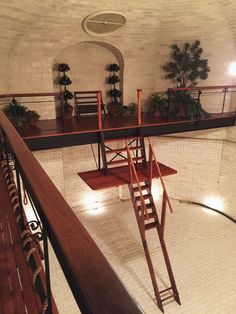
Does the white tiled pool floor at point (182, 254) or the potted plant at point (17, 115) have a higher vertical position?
the potted plant at point (17, 115)

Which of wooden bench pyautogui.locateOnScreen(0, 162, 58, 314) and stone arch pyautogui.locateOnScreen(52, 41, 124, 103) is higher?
stone arch pyautogui.locateOnScreen(52, 41, 124, 103)

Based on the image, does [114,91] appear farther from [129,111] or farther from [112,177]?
[112,177]

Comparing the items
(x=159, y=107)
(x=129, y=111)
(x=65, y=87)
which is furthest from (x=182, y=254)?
(x=65, y=87)

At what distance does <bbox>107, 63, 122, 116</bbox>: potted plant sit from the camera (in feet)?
28.7

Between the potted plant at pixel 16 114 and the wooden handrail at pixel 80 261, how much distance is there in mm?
6025

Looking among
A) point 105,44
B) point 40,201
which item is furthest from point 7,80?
point 40,201

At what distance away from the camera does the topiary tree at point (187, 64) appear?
322 inches

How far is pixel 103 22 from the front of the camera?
22.9 feet

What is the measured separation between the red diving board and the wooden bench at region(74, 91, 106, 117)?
3.18 metres

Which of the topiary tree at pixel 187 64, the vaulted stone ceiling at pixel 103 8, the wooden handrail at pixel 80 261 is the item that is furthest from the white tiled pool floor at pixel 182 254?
the vaulted stone ceiling at pixel 103 8

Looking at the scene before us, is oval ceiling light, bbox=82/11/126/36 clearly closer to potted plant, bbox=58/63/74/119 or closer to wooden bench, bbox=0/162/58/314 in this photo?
potted plant, bbox=58/63/74/119

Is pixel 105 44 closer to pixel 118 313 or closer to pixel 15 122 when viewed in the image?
pixel 15 122

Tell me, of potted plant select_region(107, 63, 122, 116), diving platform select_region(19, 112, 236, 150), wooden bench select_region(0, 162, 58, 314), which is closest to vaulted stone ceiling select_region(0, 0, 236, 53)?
potted plant select_region(107, 63, 122, 116)

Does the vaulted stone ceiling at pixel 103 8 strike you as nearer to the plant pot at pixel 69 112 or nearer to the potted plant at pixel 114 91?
the potted plant at pixel 114 91
